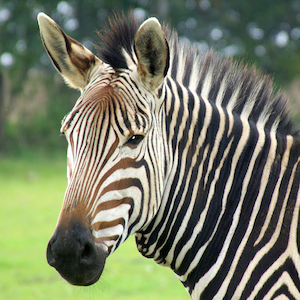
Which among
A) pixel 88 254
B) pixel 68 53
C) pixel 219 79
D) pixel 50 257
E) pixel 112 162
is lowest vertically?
pixel 50 257

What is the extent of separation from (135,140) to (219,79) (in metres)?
0.91

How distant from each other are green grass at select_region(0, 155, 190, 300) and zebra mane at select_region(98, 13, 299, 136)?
4.69 ft

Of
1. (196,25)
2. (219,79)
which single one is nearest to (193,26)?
(196,25)

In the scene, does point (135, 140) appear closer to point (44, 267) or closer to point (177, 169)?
point (177, 169)

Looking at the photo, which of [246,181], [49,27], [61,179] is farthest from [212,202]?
[61,179]

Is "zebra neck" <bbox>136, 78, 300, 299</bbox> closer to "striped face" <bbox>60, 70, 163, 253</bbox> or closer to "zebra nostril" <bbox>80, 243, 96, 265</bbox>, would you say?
"striped face" <bbox>60, 70, 163, 253</bbox>

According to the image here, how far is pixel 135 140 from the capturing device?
6.64 ft

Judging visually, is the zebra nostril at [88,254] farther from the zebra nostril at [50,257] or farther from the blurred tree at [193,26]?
the blurred tree at [193,26]

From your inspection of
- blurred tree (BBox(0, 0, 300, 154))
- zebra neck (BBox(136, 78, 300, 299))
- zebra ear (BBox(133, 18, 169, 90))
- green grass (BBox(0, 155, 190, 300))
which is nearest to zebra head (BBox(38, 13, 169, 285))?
zebra ear (BBox(133, 18, 169, 90))

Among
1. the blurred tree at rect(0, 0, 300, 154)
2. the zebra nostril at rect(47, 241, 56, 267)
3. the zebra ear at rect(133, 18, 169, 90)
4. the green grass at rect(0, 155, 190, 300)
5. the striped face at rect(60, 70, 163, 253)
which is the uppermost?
the blurred tree at rect(0, 0, 300, 154)

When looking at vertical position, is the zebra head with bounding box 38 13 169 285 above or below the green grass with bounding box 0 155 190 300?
above

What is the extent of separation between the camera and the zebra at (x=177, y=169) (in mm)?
1945

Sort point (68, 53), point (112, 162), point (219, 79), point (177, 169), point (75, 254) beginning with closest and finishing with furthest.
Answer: point (75, 254) < point (112, 162) < point (177, 169) < point (68, 53) < point (219, 79)

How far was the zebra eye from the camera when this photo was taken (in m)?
2.01
